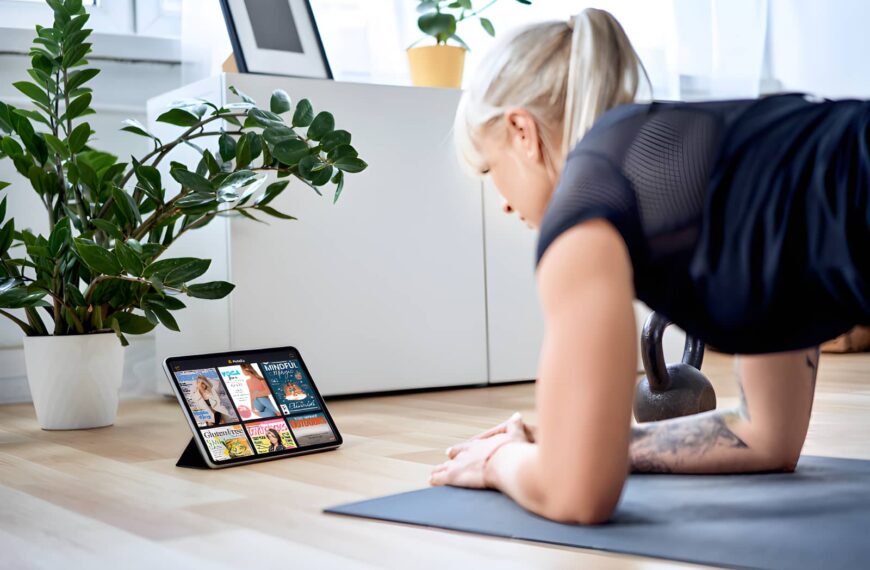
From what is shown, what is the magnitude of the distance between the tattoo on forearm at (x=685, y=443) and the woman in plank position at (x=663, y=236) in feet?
1.01

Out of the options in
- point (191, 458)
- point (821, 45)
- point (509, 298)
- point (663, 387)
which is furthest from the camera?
point (821, 45)

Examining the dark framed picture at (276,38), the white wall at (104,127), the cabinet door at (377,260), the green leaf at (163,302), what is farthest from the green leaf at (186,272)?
the white wall at (104,127)

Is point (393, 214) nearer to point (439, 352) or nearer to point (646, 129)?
point (439, 352)

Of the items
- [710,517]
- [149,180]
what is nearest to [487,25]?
[149,180]

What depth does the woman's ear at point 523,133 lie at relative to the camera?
109cm

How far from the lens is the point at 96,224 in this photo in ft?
6.12

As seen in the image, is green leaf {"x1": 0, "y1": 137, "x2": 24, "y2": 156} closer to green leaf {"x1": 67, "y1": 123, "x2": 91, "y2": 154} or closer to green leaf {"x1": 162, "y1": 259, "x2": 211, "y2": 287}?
green leaf {"x1": 67, "y1": 123, "x2": 91, "y2": 154}

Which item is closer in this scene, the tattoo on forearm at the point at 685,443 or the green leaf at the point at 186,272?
the tattoo on forearm at the point at 685,443

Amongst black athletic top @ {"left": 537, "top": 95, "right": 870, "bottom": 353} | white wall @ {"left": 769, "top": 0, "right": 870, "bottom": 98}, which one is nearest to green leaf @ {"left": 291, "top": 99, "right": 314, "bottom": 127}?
black athletic top @ {"left": 537, "top": 95, "right": 870, "bottom": 353}

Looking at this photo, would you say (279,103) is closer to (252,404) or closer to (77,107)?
(77,107)

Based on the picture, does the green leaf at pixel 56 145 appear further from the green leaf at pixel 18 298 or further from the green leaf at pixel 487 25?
the green leaf at pixel 487 25

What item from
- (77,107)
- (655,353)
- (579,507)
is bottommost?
(655,353)

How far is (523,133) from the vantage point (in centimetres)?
110

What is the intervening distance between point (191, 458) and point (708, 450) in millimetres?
730
